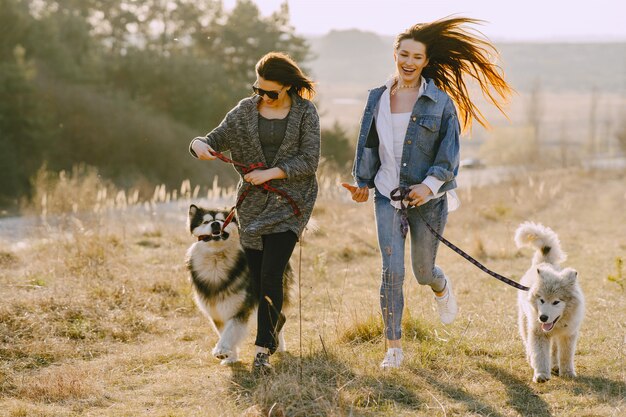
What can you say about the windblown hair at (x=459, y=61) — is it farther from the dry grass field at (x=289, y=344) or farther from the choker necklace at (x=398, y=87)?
the dry grass field at (x=289, y=344)

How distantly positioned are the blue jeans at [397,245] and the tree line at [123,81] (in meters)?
19.8

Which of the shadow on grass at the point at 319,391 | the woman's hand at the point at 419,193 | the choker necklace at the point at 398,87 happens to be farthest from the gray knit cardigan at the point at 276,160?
the shadow on grass at the point at 319,391

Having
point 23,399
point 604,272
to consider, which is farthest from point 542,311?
point 604,272

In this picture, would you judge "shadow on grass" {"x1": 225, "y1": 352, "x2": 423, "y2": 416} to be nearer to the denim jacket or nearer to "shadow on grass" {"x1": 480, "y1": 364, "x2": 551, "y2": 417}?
"shadow on grass" {"x1": 480, "y1": 364, "x2": 551, "y2": 417}

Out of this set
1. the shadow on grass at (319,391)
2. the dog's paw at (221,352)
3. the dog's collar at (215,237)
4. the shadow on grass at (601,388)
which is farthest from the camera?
the dog's collar at (215,237)

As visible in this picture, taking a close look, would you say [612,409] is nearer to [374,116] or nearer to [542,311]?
[542,311]

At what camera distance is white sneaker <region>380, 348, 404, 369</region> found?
5.06 meters

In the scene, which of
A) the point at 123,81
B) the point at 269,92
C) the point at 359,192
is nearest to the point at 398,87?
the point at 359,192

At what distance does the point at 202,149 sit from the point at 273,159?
0.53 metres

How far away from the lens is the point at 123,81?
3256cm

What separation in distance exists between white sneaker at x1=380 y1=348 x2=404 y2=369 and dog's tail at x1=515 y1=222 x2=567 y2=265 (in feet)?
4.44

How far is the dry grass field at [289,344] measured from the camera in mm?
4523

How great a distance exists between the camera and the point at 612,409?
171 inches

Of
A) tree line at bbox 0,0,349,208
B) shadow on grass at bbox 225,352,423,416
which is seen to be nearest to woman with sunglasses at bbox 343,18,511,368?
shadow on grass at bbox 225,352,423,416
